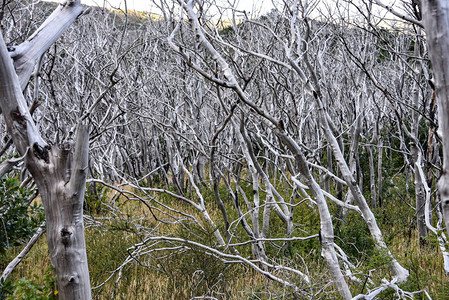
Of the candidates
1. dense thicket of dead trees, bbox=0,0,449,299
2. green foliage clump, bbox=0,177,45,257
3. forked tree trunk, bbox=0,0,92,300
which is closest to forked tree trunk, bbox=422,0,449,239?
dense thicket of dead trees, bbox=0,0,449,299

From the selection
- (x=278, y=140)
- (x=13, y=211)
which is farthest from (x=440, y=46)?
(x=278, y=140)

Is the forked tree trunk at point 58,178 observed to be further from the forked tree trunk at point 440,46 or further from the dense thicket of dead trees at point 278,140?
the forked tree trunk at point 440,46

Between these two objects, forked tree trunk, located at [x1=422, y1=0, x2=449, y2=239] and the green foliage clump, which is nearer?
forked tree trunk, located at [x1=422, y1=0, x2=449, y2=239]

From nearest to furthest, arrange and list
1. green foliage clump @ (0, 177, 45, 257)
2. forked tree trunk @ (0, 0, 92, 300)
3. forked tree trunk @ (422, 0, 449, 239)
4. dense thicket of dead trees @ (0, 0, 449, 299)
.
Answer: forked tree trunk @ (422, 0, 449, 239) < forked tree trunk @ (0, 0, 92, 300) < dense thicket of dead trees @ (0, 0, 449, 299) < green foliage clump @ (0, 177, 45, 257)

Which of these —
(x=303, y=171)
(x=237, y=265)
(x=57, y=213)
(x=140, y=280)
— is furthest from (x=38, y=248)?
(x=303, y=171)

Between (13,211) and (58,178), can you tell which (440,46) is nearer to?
(58,178)

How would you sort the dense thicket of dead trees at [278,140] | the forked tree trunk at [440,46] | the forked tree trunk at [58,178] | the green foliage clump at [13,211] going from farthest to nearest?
the green foliage clump at [13,211] < the dense thicket of dead trees at [278,140] < the forked tree trunk at [58,178] < the forked tree trunk at [440,46]

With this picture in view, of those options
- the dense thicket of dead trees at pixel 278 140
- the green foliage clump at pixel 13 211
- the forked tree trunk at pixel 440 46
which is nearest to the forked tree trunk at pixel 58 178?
the dense thicket of dead trees at pixel 278 140

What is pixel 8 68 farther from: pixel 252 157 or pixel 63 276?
pixel 252 157

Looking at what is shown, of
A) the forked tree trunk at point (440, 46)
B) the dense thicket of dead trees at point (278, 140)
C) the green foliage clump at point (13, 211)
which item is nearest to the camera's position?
the forked tree trunk at point (440, 46)

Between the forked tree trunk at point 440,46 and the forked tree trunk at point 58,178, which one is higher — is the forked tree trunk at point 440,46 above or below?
above

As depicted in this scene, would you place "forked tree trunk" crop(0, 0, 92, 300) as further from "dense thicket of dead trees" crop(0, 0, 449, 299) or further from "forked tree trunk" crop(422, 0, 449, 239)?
"forked tree trunk" crop(422, 0, 449, 239)

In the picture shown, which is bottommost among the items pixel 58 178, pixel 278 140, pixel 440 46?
pixel 278 140

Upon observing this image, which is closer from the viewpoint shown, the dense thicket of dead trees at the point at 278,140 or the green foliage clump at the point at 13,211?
the dense thicket of dead trees at the point at 278,140
